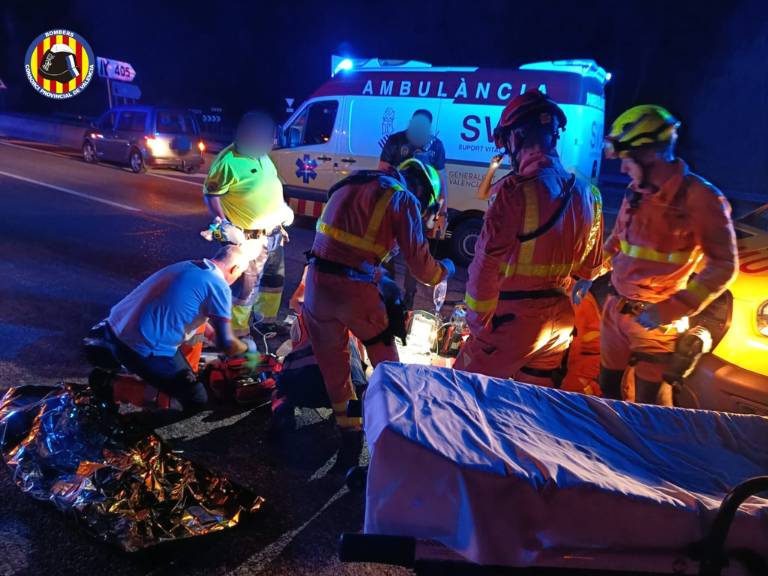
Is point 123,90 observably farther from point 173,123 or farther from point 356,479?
point 356,479

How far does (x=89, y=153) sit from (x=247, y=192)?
14297 mm

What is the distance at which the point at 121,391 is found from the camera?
11.0 feet

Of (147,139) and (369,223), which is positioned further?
(147,139)

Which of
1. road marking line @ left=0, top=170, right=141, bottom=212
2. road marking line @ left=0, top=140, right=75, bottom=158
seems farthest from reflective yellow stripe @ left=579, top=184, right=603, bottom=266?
road marking line @ left=0, top=140, right=75, bottom=158

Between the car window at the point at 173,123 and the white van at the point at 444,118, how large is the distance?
7.01 metres

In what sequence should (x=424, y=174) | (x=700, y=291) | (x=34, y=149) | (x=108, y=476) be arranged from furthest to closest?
(x=34, y=149) < (x=424, y=174) < (x=700, y=291) < (x=108, y=476)

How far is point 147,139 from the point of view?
1505 cm

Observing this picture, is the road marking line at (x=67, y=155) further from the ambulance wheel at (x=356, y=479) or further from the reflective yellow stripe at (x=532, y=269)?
the ambulance wheel at (x=356, y=479)

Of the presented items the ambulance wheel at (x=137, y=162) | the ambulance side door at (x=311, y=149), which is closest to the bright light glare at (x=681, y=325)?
the ambulance side door at (x=311, y=149)

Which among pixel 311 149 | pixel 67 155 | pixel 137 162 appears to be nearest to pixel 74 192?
pixel 137 162

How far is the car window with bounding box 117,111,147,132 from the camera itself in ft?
50.7

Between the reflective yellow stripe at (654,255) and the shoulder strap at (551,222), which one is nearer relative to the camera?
the shoulder strap at (551,222)

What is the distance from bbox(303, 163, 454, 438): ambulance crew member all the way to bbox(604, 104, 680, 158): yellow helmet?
1.08 meters

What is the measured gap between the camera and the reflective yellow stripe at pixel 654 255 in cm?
284
